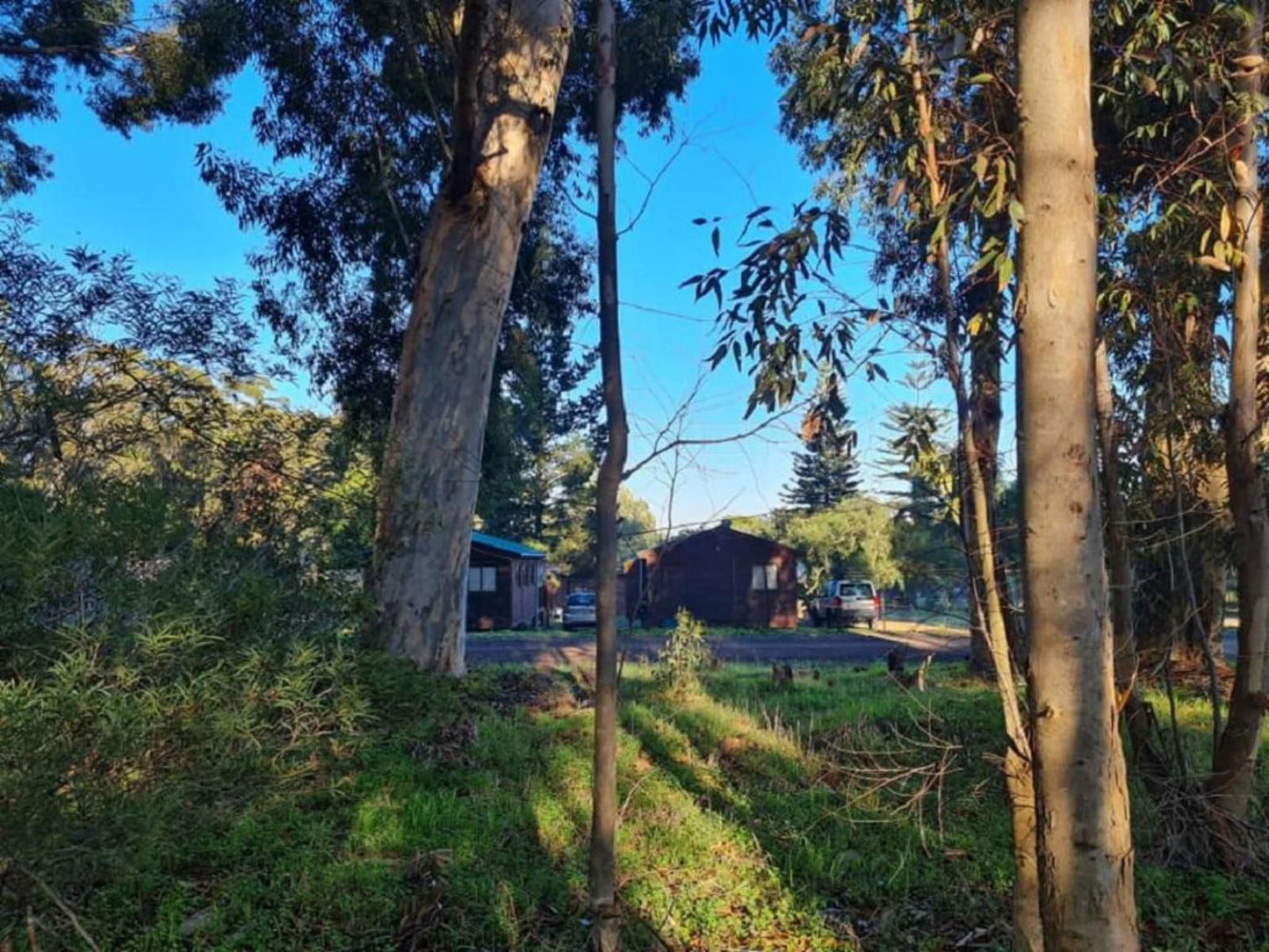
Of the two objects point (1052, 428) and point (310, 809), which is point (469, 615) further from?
point (1052, 428)

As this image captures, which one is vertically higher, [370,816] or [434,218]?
[434,218]

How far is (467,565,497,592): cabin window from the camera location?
27562 millimetres

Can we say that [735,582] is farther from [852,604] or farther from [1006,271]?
[1006,271]

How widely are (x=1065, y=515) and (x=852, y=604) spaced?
28738 mm

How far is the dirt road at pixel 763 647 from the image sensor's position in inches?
620

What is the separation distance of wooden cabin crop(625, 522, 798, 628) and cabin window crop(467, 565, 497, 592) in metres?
5.37

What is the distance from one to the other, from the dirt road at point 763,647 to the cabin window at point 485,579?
3400mm

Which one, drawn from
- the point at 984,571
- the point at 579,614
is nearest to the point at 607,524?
the point at 984,571

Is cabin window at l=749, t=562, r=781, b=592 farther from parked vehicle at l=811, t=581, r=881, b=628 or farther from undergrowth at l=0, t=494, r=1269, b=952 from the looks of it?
undergrowth at l=0, t=494, r=1269, b=952

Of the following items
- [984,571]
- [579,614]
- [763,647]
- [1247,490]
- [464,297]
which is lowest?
[763,647]

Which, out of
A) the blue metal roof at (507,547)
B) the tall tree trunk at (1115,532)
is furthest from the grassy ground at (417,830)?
the blue metal roof at (507,547)

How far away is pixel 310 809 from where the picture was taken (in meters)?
4.52

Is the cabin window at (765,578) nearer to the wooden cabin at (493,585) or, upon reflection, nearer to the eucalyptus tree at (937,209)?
the wooden cabin at (493,585)

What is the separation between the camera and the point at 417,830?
14.2ft
